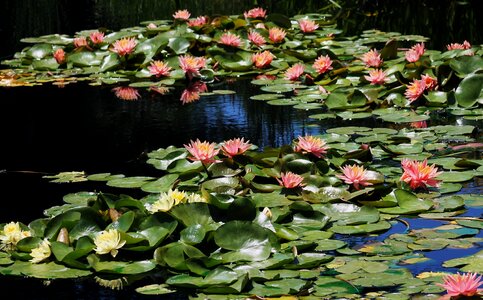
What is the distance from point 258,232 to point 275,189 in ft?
2.15

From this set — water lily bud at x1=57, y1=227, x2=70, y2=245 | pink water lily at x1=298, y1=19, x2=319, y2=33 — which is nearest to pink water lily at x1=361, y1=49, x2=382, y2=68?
pink water lily at x1=298, y1=19, x2=319, y2=33

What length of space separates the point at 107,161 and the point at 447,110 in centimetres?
183

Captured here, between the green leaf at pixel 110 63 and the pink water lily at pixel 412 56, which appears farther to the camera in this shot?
the green leaf at pixel 110 63

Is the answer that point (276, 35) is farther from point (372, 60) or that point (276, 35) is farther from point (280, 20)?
point (372, 60)

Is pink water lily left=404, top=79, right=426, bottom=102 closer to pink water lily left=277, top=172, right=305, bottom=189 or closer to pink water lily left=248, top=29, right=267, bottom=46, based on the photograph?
pink water lily left=277, top=172, right=305, bottom=189

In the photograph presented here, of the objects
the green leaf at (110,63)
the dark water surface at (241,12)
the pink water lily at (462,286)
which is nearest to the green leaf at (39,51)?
the dark water surface at (241,12)

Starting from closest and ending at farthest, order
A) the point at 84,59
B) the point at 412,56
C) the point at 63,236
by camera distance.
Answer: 1. the point at 63,236
2. the point at 412,56
3. the point at 84,59

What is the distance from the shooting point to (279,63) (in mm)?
6562

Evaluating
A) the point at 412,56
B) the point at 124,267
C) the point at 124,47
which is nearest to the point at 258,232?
the point at 124,267

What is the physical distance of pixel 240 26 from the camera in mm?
7270

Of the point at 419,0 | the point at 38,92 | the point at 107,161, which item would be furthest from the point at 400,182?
the point at 419,0

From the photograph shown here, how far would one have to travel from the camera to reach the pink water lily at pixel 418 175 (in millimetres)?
3574

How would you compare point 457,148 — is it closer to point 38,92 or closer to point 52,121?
point 52,121

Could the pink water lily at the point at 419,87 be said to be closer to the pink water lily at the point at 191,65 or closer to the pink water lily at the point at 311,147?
the pink water lily at the point at 311,147
